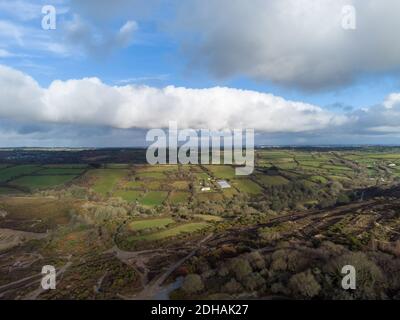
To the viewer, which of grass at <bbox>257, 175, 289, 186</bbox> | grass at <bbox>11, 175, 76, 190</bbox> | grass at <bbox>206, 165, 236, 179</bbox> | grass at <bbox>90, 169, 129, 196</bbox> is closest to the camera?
grass at <bbox>90, 169, 129, 196</bbox>

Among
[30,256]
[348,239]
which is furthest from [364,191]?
[30,256]

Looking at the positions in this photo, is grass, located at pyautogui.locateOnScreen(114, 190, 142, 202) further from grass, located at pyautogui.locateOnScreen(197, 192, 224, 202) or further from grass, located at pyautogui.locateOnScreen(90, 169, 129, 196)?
grass, located at pyautogui.locateOnScreen(197, 192, 224, 202)

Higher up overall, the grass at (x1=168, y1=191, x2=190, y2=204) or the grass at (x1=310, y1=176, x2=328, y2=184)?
the grass at (x1=310, y1=176, x2=328, y2=184)

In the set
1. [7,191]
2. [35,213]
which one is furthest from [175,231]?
[7,191]

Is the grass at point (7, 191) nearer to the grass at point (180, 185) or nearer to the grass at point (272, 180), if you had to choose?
the grass at point (180, 185)

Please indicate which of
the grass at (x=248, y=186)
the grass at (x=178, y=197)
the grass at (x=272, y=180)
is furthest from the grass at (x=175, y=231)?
the grass at (x=272, y=180)

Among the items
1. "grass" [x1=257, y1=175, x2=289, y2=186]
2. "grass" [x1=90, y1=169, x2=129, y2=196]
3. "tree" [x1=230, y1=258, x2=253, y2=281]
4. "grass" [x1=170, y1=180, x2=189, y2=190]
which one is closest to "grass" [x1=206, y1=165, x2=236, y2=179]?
"grass" [x1=257, y1=175, x2=289, y2=186]
